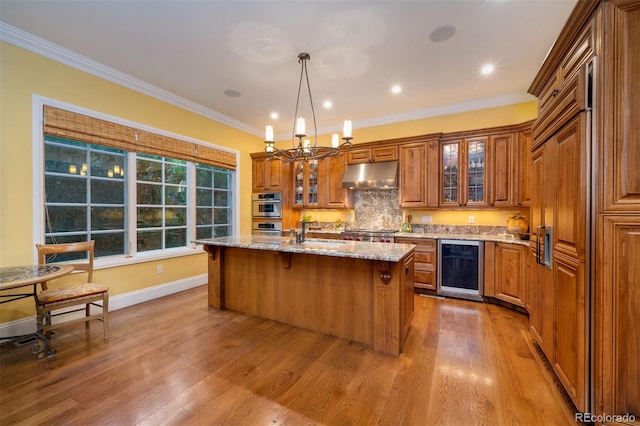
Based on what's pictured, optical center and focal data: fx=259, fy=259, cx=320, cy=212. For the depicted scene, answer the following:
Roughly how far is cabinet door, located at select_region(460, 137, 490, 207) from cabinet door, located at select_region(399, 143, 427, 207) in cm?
59

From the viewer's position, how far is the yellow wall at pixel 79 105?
2564mm

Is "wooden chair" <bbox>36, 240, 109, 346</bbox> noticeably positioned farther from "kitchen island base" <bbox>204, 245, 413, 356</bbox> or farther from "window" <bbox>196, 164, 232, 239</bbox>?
"window" <bbox>196, 164, 232, 239</bbox>

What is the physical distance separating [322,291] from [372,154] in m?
2.82

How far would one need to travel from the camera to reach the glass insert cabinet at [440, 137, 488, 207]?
3.88 metres

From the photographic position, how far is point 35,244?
8.98ft

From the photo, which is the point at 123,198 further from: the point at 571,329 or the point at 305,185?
the point at 571,329

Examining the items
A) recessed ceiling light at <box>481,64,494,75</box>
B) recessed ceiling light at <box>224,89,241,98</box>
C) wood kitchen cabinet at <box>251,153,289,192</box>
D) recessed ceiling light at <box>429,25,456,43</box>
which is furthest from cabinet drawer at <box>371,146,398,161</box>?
recessed ceiling light at <box>224,89,241,98</box>

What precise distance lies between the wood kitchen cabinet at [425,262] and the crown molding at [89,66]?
4074mm

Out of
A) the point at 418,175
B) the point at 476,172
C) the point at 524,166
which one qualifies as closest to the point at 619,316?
the point at 524,166

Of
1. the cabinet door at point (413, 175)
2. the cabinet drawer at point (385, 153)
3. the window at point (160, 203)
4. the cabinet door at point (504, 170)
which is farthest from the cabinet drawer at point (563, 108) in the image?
the window at point (160, 203)

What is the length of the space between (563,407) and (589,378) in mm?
392

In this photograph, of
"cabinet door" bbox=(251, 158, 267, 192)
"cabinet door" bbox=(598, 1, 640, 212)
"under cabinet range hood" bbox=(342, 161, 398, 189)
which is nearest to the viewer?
"cabinet door" bbox=(598, 1, 640, 212)

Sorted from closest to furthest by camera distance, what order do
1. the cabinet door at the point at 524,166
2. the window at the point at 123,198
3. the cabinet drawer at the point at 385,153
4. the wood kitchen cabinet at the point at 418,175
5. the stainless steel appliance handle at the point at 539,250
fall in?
the stainless steel appliance handle at the point at 539,250, the window at the point at 123,198, the cabinet door at the point at 524,166, the wood kitchen cabinet at the point at 418,175, the cabinet drawer at the point at 385,153

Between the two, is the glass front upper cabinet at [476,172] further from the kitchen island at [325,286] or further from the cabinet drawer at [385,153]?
the kitchen island at [325,286]
